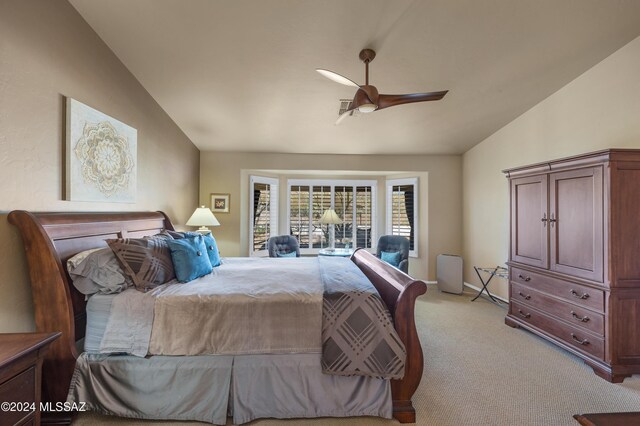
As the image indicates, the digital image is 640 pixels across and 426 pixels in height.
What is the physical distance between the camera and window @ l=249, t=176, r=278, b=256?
5.30m

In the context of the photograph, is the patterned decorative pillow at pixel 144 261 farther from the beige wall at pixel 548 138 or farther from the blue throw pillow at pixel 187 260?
the beige wall at pixel 548 138

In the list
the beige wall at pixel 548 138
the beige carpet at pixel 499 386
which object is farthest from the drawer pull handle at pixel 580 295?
the beige wall at pixel 548 138

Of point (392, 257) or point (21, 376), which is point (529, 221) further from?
point (21, 376)

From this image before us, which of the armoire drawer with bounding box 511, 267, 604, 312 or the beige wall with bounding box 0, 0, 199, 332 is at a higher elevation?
the beige wall with bounding box 0, 0, 199, 332

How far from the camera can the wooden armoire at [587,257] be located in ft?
7.73

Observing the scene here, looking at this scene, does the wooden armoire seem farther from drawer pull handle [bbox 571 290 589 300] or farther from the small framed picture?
the small framed picture

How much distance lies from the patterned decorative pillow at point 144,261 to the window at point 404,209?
4369 mm

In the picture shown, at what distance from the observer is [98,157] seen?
2570 millimetres

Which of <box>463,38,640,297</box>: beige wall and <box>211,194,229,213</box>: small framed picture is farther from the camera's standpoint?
<box>211,194,229,213</box>: small framed picture

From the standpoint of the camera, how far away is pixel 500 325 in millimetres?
3459

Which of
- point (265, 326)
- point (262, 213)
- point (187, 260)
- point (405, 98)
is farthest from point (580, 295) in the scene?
point (262, 213)

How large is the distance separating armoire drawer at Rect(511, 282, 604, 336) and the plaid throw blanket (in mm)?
2025

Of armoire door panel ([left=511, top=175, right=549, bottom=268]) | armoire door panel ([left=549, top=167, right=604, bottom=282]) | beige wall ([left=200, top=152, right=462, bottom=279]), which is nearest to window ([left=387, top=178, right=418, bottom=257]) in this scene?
beige wall ([left=200, top=152, right=462, bottom=279])

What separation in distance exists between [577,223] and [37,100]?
4.72 m
